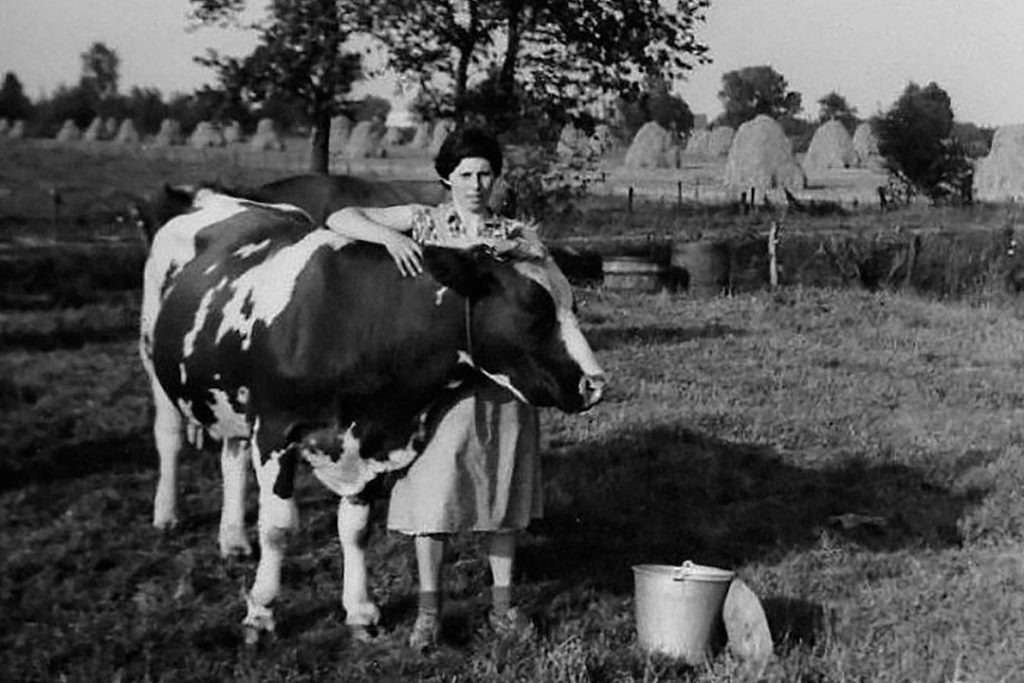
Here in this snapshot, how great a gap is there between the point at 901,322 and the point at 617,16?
5.11m

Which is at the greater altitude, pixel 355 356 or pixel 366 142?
pixel 366 142

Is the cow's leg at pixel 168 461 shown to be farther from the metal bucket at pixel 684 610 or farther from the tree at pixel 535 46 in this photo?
the tree at pixel 535 46

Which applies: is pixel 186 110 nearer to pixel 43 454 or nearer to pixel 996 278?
pixel 43 454

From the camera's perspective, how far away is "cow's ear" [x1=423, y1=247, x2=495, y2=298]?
3854mm

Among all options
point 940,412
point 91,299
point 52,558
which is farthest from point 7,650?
point 91,299

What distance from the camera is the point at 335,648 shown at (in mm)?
4242

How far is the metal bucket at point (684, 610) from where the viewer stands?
4.14 meters

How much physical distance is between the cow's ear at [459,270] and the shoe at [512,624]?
1118mm

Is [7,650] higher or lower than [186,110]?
lower

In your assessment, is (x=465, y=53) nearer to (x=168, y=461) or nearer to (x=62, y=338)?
(x=62, y=338)

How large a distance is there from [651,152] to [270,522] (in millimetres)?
47079

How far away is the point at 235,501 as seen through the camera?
17.0 feet

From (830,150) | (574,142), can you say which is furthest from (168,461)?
(830,150)

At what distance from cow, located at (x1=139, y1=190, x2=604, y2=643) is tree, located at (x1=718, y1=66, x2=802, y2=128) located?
65.6 m
